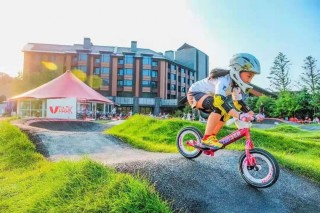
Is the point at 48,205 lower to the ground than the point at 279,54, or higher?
lower

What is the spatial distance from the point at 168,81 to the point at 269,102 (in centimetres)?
2314

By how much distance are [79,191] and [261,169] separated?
263cm

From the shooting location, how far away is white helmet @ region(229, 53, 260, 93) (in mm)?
4078

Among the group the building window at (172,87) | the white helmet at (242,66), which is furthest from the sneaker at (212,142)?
the building window at (172,87)

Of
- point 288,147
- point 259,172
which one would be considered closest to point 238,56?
point 259,172

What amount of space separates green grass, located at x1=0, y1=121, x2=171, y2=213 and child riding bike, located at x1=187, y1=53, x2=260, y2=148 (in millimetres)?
1381

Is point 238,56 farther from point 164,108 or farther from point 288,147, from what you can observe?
point 164,108

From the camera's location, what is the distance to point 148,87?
5928cm

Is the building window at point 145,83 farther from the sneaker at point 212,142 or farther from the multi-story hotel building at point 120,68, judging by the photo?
the sneaker at point 212,142

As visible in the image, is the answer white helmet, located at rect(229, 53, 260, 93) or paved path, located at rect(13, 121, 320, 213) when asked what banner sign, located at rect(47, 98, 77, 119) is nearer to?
paved path, located at rect(13, 121, 320, 213)

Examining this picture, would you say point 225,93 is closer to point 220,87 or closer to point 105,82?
point 220,87

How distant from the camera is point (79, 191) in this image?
3.30m

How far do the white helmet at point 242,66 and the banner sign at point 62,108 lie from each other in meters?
17.5

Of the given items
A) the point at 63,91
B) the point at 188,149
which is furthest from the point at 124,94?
the point at 188,149
